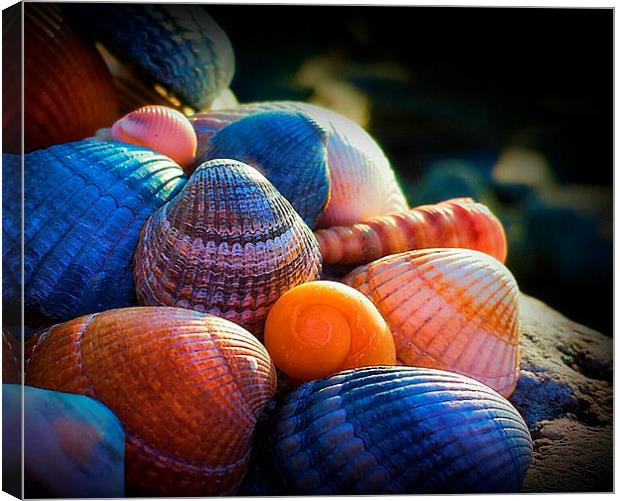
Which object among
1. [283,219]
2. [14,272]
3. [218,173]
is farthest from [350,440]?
[14,272]

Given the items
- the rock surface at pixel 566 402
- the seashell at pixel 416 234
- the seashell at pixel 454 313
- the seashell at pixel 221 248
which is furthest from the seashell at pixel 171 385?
the rock surface at pixel 566 402

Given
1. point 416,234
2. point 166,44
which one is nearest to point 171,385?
point 416,234

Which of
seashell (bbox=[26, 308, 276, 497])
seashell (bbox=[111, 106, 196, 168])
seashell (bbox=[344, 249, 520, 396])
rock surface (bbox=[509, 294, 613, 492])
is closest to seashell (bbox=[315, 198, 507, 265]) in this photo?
seashell (bbox=[344, 249, 520, 396])

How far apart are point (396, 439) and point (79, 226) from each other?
73cm

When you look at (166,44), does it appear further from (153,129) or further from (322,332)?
(322,332)

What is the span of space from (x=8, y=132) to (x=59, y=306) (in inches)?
13.6

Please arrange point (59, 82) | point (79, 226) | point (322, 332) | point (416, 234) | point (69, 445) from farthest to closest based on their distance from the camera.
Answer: point (416, 234)
point (59, 82)
point (79, 226)
point (322, 332)
point (69, 445)

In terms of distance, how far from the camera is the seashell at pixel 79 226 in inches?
57.5

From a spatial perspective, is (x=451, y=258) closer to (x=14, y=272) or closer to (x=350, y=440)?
(x=350, y=440)

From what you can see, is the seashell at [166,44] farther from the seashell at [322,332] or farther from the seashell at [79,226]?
the seashell at [322,332]

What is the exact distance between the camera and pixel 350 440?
4.17ft

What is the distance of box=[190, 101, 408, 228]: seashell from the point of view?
182 cm

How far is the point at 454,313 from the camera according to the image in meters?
1.57

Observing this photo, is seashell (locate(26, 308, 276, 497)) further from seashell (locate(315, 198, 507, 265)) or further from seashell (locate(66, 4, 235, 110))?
seashell (locate(66, 4, 235, 110))
